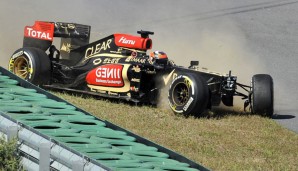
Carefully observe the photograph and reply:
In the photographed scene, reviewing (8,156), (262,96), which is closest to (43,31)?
(262,96)

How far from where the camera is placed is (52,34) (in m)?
13.7

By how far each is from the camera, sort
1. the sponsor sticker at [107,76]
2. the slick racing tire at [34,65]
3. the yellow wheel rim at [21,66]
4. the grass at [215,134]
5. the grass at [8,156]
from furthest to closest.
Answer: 1. the yellow wheel rim at [21,66]
2. the slick racing tire at [34,65]
3. the sponsor sticker at [107,76]
4. the grass at [215,134]
5. the grass at [8,156]

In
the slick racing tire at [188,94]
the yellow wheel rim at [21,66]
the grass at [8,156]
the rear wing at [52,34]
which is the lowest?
the grass at [8,156]

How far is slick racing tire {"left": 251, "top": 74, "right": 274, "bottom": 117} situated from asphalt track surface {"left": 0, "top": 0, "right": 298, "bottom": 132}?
5.73ft

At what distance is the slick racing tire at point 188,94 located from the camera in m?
11.6

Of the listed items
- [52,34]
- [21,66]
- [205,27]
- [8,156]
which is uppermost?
[205,27]

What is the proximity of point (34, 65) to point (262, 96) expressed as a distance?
375 centimetres

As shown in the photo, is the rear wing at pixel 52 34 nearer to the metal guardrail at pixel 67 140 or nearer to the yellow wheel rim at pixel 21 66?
the yellow wheel rim at pixel 21 66

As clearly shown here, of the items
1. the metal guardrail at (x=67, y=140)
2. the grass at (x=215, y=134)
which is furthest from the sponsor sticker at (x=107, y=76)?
the metal guardrail at (x=67, y=140)

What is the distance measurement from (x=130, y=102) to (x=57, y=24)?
2228 millimetres

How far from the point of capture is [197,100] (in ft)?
38.1

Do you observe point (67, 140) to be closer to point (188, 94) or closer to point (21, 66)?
point (188, 94)

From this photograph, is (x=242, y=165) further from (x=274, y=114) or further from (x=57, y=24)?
(x=57, y=24)

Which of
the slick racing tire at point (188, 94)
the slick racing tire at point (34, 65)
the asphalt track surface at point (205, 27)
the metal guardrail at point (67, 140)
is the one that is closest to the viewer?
the metal guardrail at point (67, 140)
